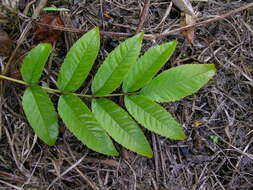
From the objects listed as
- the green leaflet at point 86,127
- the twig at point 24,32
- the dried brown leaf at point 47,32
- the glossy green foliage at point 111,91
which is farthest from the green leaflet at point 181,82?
the twig at point 24,32

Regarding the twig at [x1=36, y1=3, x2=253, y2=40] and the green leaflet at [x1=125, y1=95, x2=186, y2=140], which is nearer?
the green leaflet at [x1=125, y1=95, x2=186, y2=140]

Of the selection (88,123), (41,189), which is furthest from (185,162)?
(41,189)

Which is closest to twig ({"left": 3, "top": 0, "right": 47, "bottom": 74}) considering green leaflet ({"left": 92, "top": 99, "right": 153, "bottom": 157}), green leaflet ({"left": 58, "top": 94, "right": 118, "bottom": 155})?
green leaflet ({"left": 58, "top": 94, "right": 118, "bottom": 155})

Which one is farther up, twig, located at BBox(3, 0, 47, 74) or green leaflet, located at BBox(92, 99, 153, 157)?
twig, located at BBox(3, 0, 47, 74)

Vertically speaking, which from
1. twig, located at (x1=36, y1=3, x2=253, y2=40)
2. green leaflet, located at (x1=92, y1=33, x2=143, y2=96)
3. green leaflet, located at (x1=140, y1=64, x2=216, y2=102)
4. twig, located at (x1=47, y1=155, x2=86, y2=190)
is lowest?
twig, located at (x1=47, y1=155, x2=86, y2=190)

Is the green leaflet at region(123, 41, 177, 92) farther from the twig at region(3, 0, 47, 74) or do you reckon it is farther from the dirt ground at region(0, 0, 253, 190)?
the twig at region(3, 0, 47, 74)

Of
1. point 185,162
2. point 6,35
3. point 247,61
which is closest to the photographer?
point 6,35

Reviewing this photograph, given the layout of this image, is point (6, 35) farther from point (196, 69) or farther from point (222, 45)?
point (222, 45)
